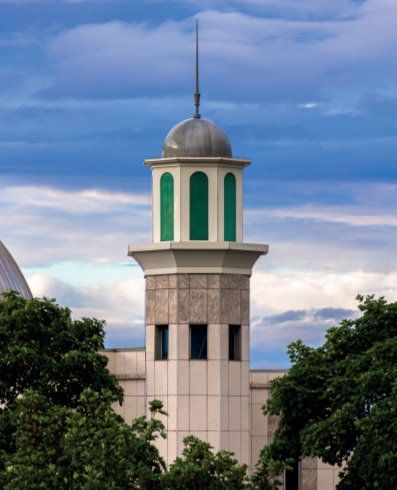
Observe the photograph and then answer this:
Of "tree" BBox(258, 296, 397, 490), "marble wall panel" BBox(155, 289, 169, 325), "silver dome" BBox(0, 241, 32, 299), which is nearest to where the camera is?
"tree" BBox(258, 296, 397, 490)

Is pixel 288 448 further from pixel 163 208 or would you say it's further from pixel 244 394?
pixel 163 208

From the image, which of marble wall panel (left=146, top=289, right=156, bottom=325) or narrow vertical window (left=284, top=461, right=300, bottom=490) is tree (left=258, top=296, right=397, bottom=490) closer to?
marble wall panel (left=146, top=289, right=156, bottom=325)

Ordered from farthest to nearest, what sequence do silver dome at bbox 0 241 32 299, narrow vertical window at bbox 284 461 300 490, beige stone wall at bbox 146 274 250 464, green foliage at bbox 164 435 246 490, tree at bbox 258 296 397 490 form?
silver dome at bbox 0 241 32 299 → narrow vertical window at bbox 284 461 300 490 → beige stone wall at bbox 146 274 250 464 → tree at bbox 258 296 397 490 → green foliage at bbox 164 435 246 490

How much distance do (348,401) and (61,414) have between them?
944cm

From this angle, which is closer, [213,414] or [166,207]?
[213,414]

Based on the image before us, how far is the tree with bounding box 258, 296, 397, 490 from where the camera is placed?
169 ft

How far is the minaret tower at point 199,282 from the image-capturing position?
59.4 metres

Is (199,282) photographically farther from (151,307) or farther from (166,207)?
(166,207)

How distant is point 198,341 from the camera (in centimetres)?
6016

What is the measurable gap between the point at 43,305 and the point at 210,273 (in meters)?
7.18

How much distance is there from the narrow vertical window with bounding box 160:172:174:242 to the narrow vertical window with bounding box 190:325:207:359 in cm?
324

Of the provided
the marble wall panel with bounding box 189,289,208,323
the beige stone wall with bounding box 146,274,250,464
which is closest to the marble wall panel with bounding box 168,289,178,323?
the beige stone wall with bounding box 146,274,250,464

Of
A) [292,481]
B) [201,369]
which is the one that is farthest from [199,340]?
[292,481]

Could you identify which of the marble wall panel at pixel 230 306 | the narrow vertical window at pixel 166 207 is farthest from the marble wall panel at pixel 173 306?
the narrow vertical window at pixel 166 207
